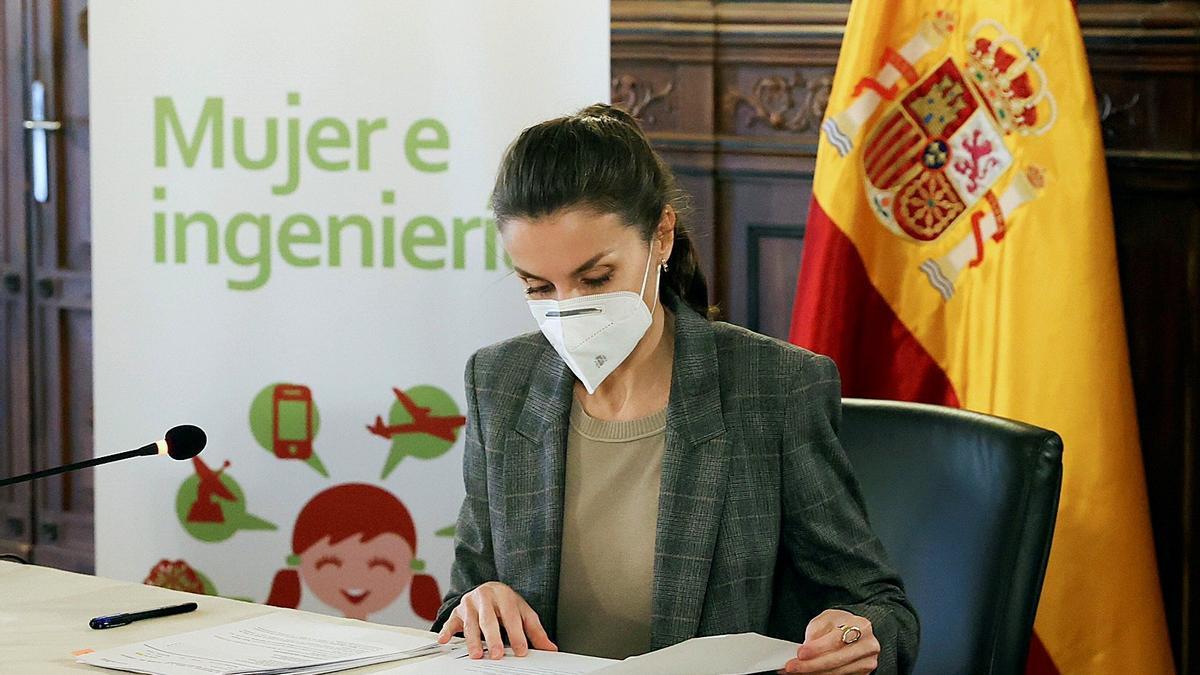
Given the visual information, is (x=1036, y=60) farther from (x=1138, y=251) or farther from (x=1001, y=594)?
(x=1001, y=594)

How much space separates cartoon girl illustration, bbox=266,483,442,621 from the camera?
2.80 m

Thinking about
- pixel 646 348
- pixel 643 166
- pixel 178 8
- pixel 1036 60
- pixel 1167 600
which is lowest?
pixel 1167 600

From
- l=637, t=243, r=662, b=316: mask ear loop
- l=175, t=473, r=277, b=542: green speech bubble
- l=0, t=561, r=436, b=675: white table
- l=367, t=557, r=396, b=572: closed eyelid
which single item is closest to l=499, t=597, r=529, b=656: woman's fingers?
l=0, t=561, r=436, b=675: white table

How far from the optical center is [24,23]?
3697mm

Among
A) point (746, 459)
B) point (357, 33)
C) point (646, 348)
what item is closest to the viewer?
point (746, 459)

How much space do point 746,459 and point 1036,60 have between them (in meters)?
1.02

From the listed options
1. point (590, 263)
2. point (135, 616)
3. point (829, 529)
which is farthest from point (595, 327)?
point (135, 616)

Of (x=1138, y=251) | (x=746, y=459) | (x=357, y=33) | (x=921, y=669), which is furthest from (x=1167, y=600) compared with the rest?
(x=357, y=33)

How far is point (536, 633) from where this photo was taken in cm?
146

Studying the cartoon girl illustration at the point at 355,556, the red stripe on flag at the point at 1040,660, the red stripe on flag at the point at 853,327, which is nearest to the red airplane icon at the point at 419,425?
the cartoon girl illustration at the point at 355,556

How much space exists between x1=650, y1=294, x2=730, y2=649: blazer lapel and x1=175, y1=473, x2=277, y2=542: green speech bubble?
4.80 ft

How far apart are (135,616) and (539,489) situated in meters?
0.47

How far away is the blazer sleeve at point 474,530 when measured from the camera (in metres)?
1.66

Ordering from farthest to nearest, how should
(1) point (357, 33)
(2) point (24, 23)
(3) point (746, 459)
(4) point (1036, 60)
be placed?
(2) point (24, 23) < (1) point (357, 33) < (4) point (1036, 60) < (3) point (746, 459)
